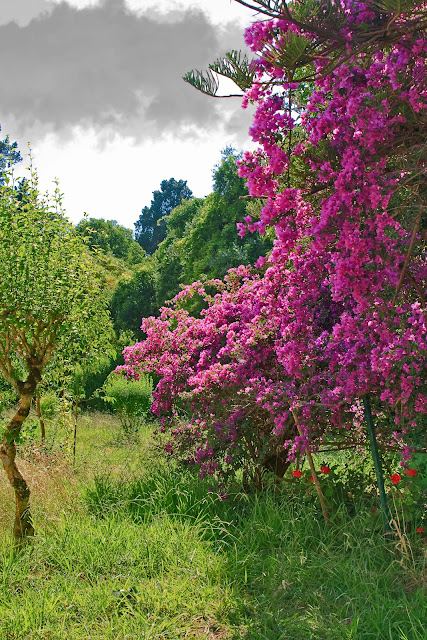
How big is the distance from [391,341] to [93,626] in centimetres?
231

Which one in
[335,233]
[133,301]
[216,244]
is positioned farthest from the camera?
[133,301]

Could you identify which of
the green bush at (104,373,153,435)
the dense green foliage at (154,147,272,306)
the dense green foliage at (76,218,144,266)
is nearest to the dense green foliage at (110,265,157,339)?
the dense green foliage at (154,147,272,306)

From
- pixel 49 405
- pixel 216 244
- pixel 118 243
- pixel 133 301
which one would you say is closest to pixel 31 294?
pixel 49 405

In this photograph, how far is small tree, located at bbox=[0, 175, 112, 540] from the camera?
15.1ft

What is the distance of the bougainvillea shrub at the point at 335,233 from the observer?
295 centimetres

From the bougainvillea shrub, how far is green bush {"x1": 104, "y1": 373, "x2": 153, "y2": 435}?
5.61 m

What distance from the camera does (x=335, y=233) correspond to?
3.14m

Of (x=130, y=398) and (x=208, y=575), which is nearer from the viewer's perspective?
(x=208, y=575)

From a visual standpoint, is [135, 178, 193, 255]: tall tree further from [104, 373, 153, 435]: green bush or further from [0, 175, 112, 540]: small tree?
[0, 175, 112, 540]: small tree

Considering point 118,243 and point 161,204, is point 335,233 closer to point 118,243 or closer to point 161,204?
point 118,243

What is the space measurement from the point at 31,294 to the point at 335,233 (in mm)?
2549

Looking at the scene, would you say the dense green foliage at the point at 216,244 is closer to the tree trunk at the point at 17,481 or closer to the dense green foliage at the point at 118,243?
the tree trunk at the point at 17,481

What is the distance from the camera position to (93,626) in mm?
3182

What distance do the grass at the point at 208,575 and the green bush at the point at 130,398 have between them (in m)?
5.58
